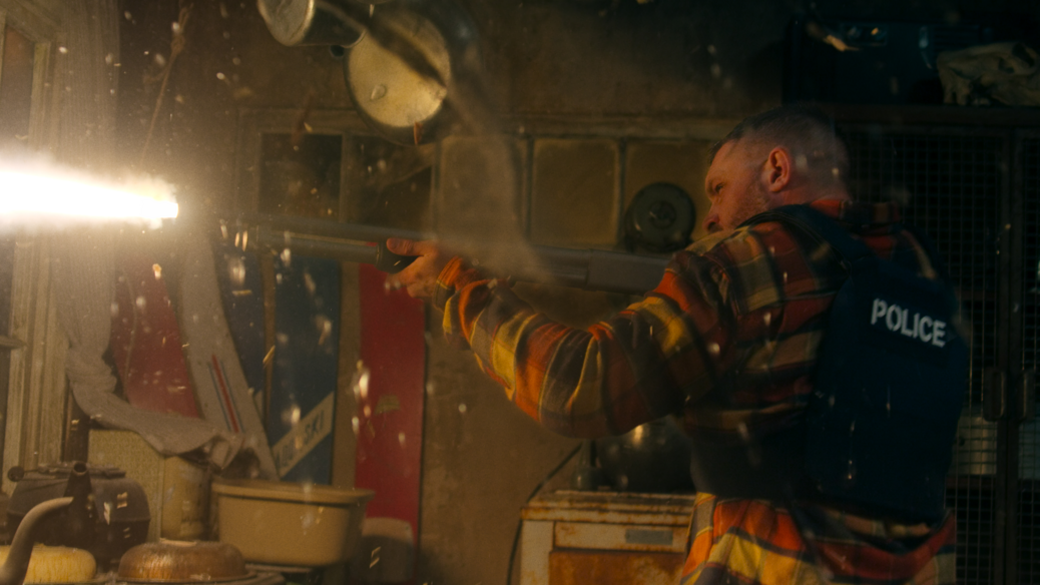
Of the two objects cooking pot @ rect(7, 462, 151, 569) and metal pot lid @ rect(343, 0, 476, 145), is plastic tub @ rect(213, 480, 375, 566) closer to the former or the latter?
cooking pot @ rect(7, 462, 151, 569)

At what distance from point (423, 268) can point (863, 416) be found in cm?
74

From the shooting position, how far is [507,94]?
368 centimetres

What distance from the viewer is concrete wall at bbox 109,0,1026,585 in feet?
11.7

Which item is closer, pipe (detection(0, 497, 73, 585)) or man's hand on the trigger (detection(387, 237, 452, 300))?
man's hand on the trigger (detection(387, 237, 452, 300))

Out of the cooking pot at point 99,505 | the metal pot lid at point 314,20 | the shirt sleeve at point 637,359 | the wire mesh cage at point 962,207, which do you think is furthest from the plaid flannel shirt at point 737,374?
the wire mesh cage at point 962,207

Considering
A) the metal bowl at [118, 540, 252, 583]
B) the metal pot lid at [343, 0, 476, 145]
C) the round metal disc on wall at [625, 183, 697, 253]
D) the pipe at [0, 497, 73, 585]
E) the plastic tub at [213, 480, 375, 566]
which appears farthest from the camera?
the round metal disc on wall at [625, 183, 697, 253]

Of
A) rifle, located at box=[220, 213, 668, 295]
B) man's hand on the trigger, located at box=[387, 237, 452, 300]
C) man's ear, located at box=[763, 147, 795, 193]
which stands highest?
man's ear, located at box=[763, 147, 795, 193]

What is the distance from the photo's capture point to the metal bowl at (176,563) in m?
2.03

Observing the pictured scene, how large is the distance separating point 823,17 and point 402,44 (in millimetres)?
1896

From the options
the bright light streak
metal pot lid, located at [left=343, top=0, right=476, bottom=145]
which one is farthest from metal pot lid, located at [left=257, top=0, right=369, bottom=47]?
the bright light streak

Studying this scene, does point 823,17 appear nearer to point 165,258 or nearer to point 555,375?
point 165,258

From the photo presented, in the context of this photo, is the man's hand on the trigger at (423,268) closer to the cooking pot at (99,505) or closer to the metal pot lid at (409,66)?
the cooking pot at (99,505)

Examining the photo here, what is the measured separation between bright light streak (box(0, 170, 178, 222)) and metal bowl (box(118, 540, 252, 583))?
85cm

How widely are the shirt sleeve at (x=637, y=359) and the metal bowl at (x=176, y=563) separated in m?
1.38
